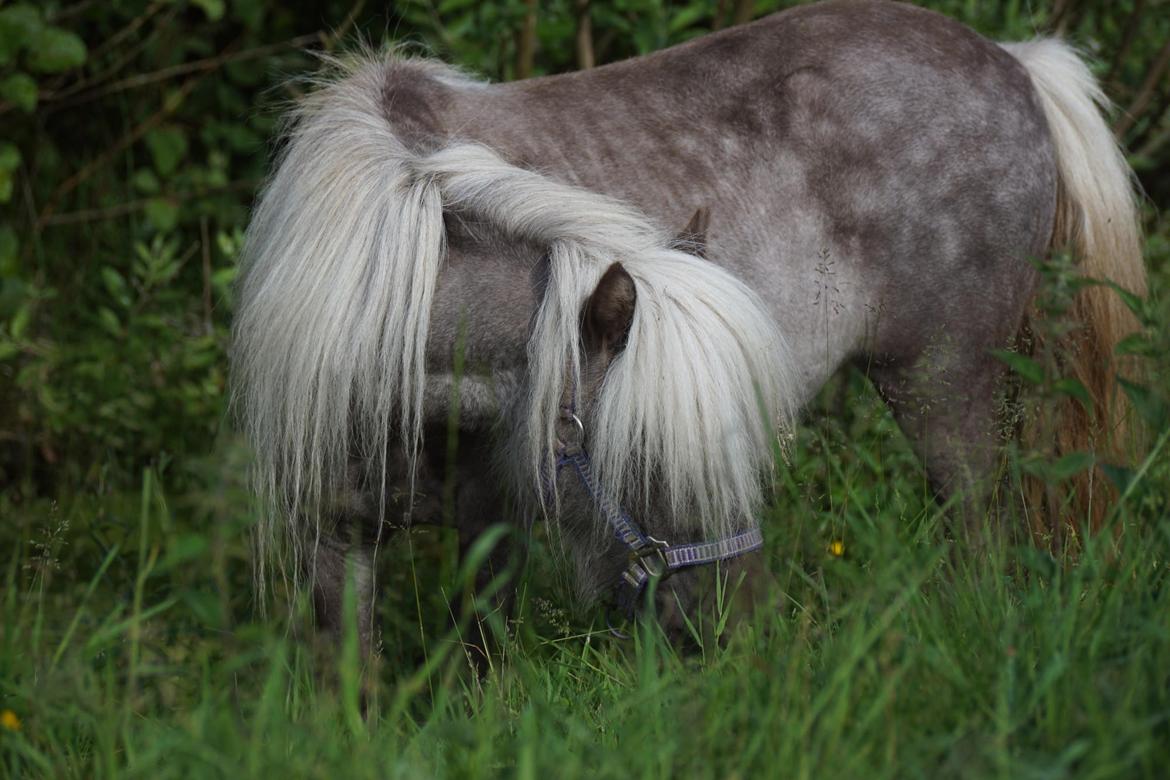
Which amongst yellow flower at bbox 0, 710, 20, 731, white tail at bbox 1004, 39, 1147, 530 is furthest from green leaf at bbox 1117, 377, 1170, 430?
yellow flower at bbox 0, 710, 20, 731

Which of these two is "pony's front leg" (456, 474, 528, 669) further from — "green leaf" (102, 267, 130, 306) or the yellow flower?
"green leaf" (102, 267, 130, 306)

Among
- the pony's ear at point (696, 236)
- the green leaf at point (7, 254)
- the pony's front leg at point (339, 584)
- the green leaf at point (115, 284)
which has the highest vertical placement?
the pony's ear at point (696, 236)

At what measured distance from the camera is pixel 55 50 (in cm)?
425

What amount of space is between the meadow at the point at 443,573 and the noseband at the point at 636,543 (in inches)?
4.4

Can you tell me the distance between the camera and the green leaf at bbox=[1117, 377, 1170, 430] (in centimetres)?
212

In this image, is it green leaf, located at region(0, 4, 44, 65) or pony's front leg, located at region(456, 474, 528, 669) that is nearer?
pony's front leg, located at region(456, 474, 528, 669)

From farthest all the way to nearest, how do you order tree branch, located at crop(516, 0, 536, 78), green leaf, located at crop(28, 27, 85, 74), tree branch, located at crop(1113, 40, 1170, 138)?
tree branch, located at crop(1113, 40, 1170, 138) < tree branch, located at crop(516, 0, 536, 78) < green leaf, located at crop(28, 27, 85, 74)

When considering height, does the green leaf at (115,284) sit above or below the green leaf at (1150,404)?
below

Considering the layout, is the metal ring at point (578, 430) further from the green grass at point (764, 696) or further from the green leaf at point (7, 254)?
the green leaf at point (7, 254)

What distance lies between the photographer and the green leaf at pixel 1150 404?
2.12 meters

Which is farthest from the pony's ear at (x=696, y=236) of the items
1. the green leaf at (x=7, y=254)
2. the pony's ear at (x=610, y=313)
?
the green leaf at (x=7, y=254)

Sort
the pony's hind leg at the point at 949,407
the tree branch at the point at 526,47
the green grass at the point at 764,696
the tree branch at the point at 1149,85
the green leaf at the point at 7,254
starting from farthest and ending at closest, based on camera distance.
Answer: the tree branch at the point at 1149,85 < the tree branch at the point at 526,47 < the green leaf at the point at 7,254 < the pony's hind leg at the point at 949,407 < the green grass at the point at 764,696

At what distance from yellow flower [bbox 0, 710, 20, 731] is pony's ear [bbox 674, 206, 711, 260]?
1583 millimetres

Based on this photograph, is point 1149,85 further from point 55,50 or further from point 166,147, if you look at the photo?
point 55,50
